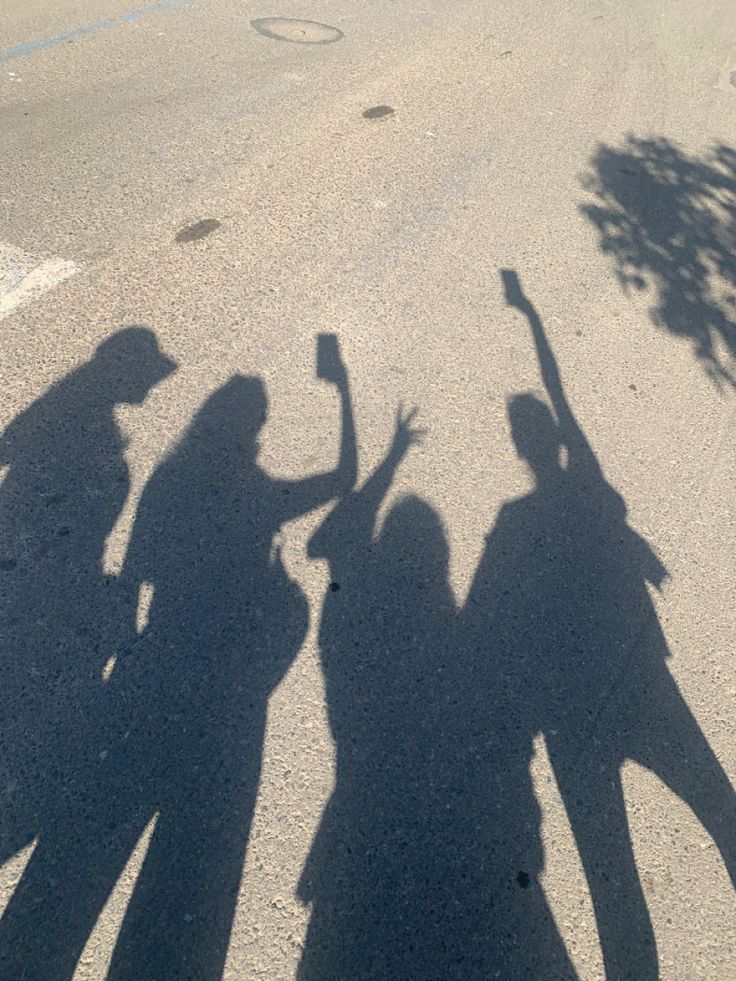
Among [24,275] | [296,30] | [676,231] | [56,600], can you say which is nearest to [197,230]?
[24,275]

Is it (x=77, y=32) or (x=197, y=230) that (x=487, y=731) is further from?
(x=77, y=32)

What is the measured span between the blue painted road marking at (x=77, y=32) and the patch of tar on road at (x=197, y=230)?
3628mm

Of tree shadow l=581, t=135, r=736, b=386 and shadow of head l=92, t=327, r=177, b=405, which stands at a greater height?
tree shadow l=581, t=135, r=736, b=386

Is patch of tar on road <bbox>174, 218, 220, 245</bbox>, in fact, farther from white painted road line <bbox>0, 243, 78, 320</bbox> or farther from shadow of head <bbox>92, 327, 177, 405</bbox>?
shadow of head <bbox>92, 327, 177, 405</bbox>

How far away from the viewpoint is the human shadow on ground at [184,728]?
2553mm

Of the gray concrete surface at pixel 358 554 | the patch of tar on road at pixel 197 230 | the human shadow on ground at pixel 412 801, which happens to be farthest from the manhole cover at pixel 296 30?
the human shadow on ground at pixel 412 801

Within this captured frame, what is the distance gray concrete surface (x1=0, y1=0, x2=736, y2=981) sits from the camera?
2.70 metres

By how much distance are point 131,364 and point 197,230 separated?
157 cm

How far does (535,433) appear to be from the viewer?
4391 millimetres

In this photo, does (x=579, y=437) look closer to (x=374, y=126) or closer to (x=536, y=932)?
(x=536, y=932)

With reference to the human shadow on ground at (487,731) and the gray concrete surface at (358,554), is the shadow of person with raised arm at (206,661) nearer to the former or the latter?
the gray concrete surface at (358,554)

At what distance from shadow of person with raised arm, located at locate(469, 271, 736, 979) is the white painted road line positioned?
3.10 metres

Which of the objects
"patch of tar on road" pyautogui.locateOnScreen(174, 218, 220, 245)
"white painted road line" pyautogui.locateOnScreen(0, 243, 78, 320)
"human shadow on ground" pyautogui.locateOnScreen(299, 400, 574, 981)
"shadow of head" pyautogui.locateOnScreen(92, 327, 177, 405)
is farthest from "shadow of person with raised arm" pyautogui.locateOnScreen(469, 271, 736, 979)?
"white painted road line" pyautogui.locateOnScreen(0, 243, 78, 320)

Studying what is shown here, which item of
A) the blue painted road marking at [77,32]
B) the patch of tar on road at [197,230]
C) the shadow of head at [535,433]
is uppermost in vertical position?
the blue painted road marking at [77,32]
